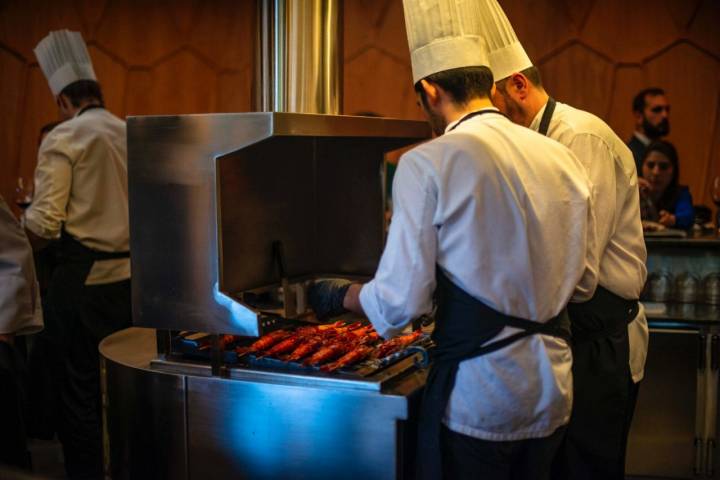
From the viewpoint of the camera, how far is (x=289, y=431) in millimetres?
1857

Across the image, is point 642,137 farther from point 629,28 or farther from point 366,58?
point 366,58

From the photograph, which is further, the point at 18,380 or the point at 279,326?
the point at 279,326

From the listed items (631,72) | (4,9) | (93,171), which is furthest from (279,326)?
(4,9)

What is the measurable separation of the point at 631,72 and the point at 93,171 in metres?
3.38

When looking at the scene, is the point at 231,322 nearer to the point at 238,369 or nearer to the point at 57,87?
the point at 238,369

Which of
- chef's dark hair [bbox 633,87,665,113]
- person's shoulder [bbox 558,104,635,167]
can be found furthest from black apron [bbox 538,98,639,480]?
chef's dark hair [bbox 633,87,665,113]

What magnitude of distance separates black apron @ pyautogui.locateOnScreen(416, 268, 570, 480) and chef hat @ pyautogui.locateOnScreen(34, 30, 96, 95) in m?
2.29

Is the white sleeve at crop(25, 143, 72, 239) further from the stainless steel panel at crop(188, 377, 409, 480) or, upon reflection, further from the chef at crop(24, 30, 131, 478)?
the stainless steel panel at crop(188, 377, 409, 480)

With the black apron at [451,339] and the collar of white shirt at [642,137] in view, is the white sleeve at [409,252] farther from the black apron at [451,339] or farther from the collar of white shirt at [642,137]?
the collar of white shirt at [642,137]

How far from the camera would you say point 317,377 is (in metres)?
1.85

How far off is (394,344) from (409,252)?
0.60 meters

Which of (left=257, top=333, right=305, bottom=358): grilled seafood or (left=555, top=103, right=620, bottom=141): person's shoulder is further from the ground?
(left=555, top=103, right=620, bottom=141): person's shoulder

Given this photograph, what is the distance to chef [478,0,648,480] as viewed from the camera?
2.09 metres

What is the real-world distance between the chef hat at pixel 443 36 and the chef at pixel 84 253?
1.82 m
